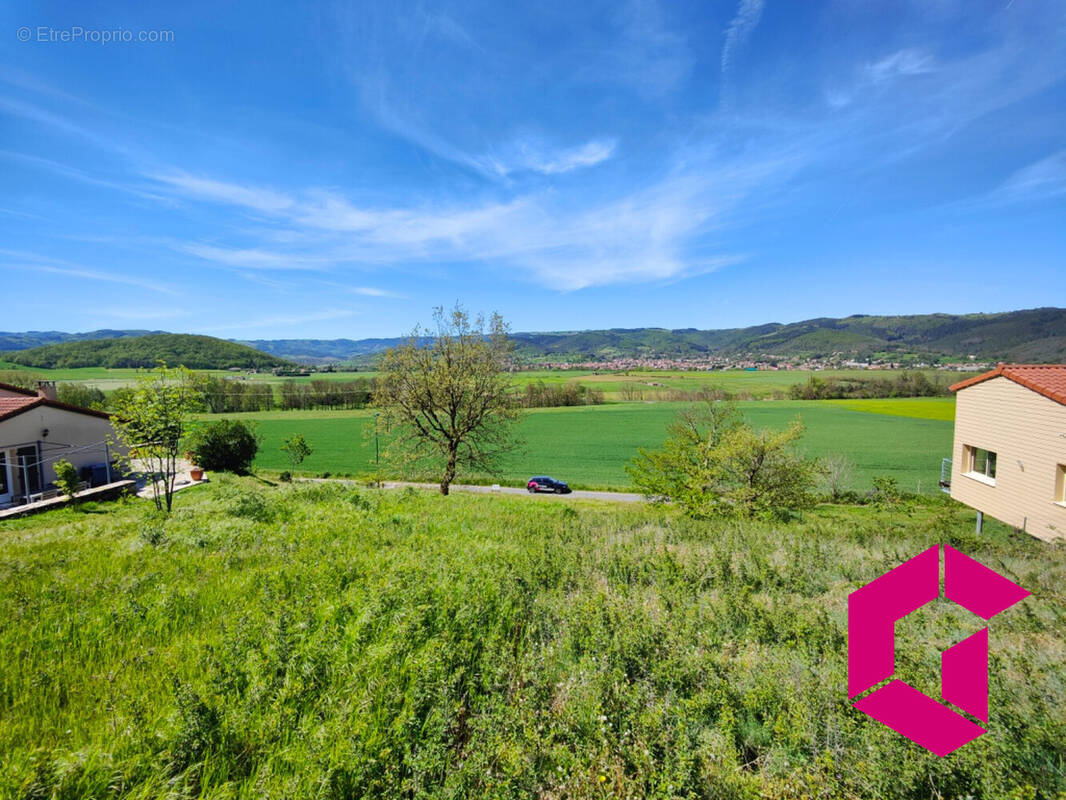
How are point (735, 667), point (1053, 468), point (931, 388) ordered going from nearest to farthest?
point (735, 667), point (1053, 468), point (931, 388)

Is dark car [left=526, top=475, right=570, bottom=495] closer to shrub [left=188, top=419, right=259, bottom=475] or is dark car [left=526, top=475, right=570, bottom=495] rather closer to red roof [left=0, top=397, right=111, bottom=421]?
shrub [left=188, top=419, right=259, bottom=475]

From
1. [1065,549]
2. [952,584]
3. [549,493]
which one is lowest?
[549,493]

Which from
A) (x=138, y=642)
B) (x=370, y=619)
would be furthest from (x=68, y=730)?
(x=370, y=619)

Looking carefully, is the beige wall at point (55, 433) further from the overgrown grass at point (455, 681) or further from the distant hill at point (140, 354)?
the distant hill at point (140, 354)

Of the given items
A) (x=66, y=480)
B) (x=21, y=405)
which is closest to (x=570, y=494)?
(x=66, y=480)

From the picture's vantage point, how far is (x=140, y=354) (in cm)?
10825

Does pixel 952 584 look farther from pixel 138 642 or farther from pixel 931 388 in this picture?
pixel 931 388

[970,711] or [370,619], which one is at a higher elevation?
[370,619]

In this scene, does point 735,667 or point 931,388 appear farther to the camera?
point 931,388

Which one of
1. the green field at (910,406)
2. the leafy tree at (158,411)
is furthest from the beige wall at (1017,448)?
the green field at (910,406)

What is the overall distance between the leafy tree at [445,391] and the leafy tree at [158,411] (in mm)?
8387

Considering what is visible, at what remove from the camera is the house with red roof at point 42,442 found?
1934 cm

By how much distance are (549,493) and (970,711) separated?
30632 mm

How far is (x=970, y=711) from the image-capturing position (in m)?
3.22
